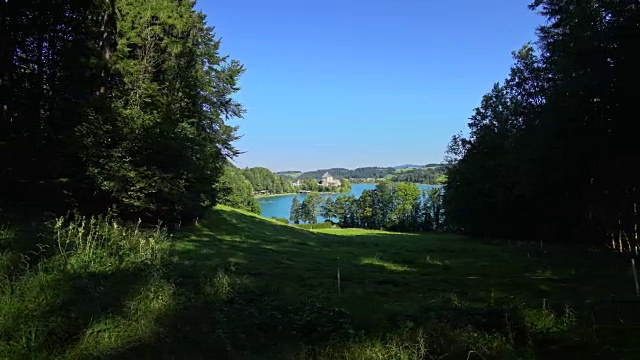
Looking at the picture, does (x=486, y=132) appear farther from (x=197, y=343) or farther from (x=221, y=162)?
(x=197, y=343)

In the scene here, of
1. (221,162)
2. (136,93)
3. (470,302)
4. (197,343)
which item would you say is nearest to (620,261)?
(470,302)

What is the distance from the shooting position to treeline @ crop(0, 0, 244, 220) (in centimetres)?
1814

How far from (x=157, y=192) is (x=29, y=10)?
10.1m

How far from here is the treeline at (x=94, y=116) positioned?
1814 centimetres

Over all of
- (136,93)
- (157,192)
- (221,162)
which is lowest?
(157,192)

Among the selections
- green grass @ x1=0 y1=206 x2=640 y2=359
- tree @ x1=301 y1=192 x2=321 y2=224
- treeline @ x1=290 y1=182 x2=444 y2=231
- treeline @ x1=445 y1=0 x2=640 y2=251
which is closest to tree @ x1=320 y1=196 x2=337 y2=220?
tree @ x1=301 y1=192 x2=321 y2=224

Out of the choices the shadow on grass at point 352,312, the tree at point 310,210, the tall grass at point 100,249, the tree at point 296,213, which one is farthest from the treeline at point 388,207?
the tall grass at point 100,249

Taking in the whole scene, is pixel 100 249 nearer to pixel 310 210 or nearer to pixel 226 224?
pixel 226 224

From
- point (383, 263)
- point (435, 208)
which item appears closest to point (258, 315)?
point (383, 263)

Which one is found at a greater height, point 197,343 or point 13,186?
point 13,186

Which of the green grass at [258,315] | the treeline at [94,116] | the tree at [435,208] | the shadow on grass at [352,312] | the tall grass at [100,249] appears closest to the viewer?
the green grass at [258,315]

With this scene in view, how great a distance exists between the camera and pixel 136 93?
74.9ft

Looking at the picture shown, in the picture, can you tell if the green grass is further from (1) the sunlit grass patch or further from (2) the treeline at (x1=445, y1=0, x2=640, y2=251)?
(2) the treeline at (x1=445, y1=0, x2=640, y2=251)

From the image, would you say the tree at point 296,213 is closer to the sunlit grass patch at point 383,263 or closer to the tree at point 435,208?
the tree at point 435,208
